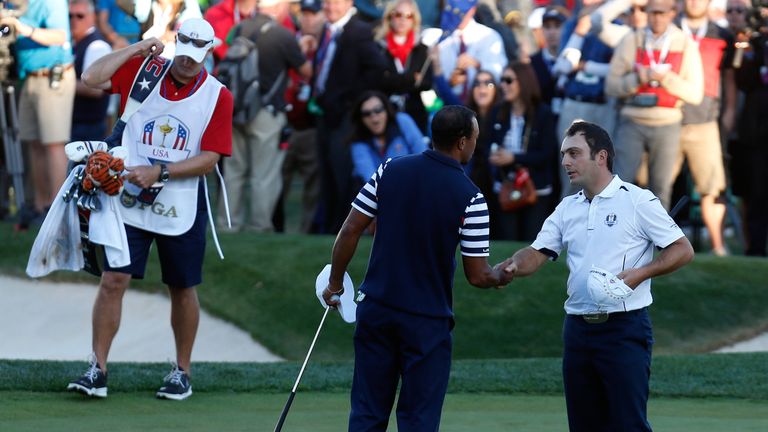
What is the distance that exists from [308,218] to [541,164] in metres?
2.88

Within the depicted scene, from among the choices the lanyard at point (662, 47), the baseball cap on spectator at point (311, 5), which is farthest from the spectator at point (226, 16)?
the lanyard at point (662, 47)

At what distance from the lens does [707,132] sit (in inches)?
525

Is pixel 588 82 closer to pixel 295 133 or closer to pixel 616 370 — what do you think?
pixel 295 133

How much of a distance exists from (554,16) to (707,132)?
2294mm

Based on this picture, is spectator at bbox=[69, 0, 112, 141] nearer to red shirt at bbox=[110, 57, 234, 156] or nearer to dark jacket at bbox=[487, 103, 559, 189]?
dark jacket at bbox=[487, 103, 559, 189]

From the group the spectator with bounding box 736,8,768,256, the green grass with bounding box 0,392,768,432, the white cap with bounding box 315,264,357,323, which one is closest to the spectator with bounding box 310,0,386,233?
the spectator with bounding box 736,8,768,256

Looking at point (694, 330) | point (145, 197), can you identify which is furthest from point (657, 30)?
point (145, 197)

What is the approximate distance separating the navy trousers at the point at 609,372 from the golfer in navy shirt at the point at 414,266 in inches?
21.3

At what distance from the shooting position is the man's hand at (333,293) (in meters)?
6.47

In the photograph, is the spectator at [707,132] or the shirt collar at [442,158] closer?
the shirt collar at [442,158]

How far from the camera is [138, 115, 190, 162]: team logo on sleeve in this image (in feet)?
26.7

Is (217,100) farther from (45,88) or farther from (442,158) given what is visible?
(45,88)

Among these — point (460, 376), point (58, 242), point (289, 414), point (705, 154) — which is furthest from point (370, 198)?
point (705, 154)

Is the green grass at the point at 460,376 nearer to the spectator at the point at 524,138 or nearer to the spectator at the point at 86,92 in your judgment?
the spectator at the point at 524,138
